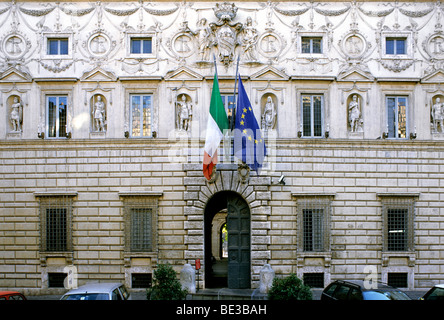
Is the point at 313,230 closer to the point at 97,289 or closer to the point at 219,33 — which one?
the point at 219,33

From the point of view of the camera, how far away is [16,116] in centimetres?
2127

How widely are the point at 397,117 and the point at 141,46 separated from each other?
37.3ft

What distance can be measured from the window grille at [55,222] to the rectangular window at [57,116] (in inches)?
108

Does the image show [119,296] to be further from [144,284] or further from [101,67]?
[101,67]

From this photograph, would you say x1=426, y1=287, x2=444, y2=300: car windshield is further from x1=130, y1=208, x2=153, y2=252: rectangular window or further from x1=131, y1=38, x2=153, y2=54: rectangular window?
x1=131, y1=38, x2=153, y2=54: rectangular window

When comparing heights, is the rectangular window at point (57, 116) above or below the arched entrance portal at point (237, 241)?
above

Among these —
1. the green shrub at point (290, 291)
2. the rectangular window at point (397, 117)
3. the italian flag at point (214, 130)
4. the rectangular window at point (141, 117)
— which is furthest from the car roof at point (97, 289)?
the rectangular window at point (397, 117)

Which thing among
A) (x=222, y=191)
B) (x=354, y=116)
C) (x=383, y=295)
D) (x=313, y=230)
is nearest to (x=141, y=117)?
(x=222, y=191)

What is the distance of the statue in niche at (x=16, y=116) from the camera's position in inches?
837

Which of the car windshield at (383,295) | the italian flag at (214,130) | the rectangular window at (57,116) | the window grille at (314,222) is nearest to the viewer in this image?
the car windshield at (383,295)

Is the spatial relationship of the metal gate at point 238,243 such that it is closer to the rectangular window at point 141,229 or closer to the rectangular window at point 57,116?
the rectangular window at point 141,229

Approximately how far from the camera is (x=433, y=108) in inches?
844

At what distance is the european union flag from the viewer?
18.9 metres
